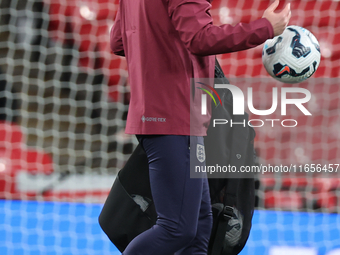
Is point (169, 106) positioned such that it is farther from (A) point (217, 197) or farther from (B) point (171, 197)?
(A) point (217, 197)

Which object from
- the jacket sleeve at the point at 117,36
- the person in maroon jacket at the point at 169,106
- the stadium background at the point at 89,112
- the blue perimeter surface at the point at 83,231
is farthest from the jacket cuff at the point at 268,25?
the stadium background at the point at 89,112

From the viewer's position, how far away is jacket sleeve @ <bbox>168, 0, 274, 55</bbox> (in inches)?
37.7

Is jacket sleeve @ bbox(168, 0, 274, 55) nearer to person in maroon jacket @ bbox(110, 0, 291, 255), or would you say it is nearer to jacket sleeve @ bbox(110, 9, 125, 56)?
person in maroon jacket @ bbox(110, 0, 291, 255)

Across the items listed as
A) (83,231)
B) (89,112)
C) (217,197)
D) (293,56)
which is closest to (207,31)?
(293,56)

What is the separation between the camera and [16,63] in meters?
4.04

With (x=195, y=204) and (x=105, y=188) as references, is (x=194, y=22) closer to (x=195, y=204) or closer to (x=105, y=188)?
(x=195, y=204)

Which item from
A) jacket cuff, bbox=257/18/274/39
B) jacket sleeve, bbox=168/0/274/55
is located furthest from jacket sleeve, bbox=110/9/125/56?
jacket cuff, bbox=257/18/274/39

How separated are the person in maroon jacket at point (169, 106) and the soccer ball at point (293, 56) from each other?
369 mm

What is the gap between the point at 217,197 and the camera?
4.66ft

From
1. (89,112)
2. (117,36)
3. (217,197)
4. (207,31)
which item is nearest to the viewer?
(207,31)

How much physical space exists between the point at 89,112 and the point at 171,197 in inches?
114

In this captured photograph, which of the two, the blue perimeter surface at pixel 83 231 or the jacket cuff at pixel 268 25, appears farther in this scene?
the blue perimeter surface at pixel 83 231

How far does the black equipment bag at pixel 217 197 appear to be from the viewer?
1.33 metres

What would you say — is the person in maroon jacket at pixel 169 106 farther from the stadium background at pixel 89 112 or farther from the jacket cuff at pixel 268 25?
the stadium background at pixel 89 112
